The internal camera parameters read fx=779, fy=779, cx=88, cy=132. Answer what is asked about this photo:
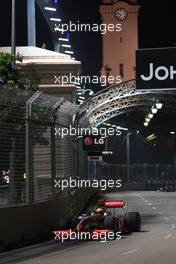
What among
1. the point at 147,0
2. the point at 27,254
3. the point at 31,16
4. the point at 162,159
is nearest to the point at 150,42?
the point at 147,0

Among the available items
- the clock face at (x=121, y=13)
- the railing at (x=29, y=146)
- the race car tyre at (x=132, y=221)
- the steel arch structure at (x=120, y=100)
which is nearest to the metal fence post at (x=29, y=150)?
the railing at (x=29, y=146)

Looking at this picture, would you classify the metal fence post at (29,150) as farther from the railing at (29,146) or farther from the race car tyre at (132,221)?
the race car tyre at (132,221)

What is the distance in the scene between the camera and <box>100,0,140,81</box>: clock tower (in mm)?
49844

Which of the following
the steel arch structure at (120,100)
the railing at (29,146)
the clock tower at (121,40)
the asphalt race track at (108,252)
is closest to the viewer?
the asphalt race track at (108,252)

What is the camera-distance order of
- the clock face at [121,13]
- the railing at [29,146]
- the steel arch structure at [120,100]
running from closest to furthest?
the railing at [29,146], the clock face at [121,13], the steel arch structure at [120,100]

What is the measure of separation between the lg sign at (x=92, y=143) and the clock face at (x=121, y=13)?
21.0 meters

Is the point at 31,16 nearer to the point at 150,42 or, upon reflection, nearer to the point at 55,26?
the point at 55,26

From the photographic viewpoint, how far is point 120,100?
209 ft

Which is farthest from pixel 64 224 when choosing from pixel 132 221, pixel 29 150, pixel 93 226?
pixel 132 221

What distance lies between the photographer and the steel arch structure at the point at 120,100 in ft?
191

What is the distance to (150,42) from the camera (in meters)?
44.8

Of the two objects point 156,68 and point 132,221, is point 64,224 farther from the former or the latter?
point 156,68

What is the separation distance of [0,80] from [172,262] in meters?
11.7

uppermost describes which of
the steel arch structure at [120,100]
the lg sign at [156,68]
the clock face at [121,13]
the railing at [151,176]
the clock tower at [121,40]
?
the clock face at [121,13]
